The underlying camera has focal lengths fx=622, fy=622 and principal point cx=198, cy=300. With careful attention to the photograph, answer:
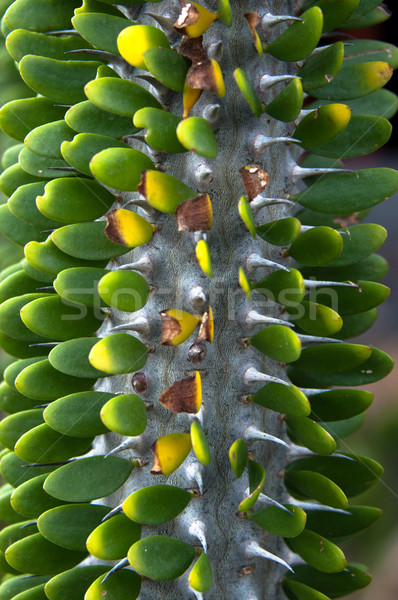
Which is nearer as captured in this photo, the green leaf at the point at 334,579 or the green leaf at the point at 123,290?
the green leaf at the point at 123,290

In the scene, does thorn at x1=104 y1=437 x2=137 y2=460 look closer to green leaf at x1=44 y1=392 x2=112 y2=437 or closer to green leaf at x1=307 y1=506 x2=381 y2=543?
green leaf at x1=44 y1=392 x2=112 y2=437

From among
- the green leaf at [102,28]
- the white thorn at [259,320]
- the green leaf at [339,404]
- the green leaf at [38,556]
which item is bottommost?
the green leaf at [38,556]

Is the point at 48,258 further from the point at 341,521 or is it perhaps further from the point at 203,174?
the point at 341,521

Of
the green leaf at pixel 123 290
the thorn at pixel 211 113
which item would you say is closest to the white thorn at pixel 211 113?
the thorn at pixel 211 113

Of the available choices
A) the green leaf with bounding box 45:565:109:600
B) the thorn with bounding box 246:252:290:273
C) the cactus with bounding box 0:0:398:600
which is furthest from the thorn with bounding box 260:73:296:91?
the green leaf with bounding box 45:565:109:600

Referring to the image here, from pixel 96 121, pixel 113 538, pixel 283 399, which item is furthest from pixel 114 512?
pixel 96 121

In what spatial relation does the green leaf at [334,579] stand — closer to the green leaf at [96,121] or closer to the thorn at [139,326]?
the thorn at [139,326]
